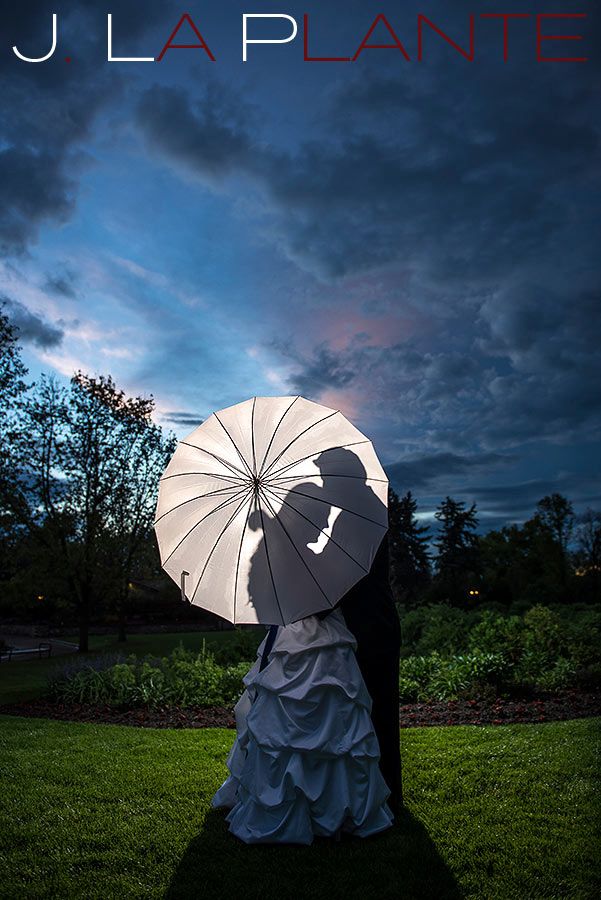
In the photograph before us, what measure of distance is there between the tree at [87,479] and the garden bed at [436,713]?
434 inches

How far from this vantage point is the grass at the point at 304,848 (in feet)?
11.0

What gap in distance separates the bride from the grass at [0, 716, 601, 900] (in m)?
0.15

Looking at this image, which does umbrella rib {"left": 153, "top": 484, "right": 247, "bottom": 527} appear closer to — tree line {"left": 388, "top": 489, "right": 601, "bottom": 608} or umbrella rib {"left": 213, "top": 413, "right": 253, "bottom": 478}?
umbrella rib {"left": 213, "top": 413, "right": 253, "bottom": 478}

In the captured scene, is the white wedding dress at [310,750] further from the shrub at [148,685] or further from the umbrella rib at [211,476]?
the shrub at [148,685]

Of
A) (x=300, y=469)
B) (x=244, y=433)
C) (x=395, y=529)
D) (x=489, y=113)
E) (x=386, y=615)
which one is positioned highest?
(x=489, y=113)

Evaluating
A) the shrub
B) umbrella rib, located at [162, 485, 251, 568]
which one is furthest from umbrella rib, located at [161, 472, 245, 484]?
the shrub

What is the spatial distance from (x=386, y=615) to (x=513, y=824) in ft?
5.63

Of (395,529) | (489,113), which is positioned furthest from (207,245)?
(395,529)

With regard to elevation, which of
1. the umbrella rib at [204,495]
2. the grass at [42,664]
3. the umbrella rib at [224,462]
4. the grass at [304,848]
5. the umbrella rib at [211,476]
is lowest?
the grass at [42,664]

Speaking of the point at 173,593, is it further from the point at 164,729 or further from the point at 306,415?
the point at 306,415

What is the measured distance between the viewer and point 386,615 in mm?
4312

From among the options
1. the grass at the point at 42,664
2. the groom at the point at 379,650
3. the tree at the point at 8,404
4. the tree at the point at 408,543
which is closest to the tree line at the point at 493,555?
the tree at the point at 408,543

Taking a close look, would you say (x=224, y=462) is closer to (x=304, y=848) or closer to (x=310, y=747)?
(x=310, y=747)

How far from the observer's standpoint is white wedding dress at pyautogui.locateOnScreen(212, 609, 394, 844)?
3.74 meters
